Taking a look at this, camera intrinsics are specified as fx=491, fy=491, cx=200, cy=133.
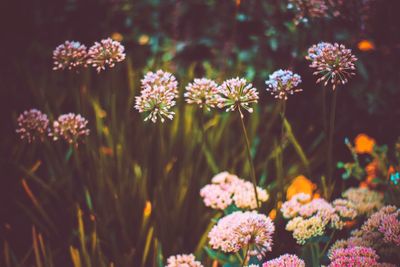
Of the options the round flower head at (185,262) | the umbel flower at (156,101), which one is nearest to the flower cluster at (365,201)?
the round flower head at (185,262)

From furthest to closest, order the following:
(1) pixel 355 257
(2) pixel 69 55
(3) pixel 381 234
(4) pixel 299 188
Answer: (4) pixel 299 188, (2) pixel 69 55, (3) pixel 381 234, (1) pixel 355 257

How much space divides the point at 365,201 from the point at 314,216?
308 millimetres

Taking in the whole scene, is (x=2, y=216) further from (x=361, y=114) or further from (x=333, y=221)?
(x=361, y=114)

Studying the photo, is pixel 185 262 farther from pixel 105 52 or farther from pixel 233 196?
pixel 105 52

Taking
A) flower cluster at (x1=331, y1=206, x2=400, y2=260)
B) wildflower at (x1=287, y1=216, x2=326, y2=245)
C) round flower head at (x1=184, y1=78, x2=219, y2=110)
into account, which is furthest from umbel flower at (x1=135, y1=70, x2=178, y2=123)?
flower cluster at (x1=331, y1=206, x2=400, y2=260)

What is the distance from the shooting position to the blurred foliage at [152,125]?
176cm

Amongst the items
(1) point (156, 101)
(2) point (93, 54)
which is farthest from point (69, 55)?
(1) point (156, 101)

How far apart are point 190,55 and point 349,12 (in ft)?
3.13

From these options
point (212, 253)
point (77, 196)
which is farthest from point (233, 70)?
point (212, 253)

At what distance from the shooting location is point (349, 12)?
1.86m

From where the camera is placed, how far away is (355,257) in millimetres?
1137

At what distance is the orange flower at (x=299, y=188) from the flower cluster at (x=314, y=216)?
51cm

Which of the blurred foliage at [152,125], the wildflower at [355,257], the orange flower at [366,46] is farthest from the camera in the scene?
the orange flower at [366,46]

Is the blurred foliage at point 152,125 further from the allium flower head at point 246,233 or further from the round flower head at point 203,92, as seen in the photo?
the allium flower head at point 246,233
